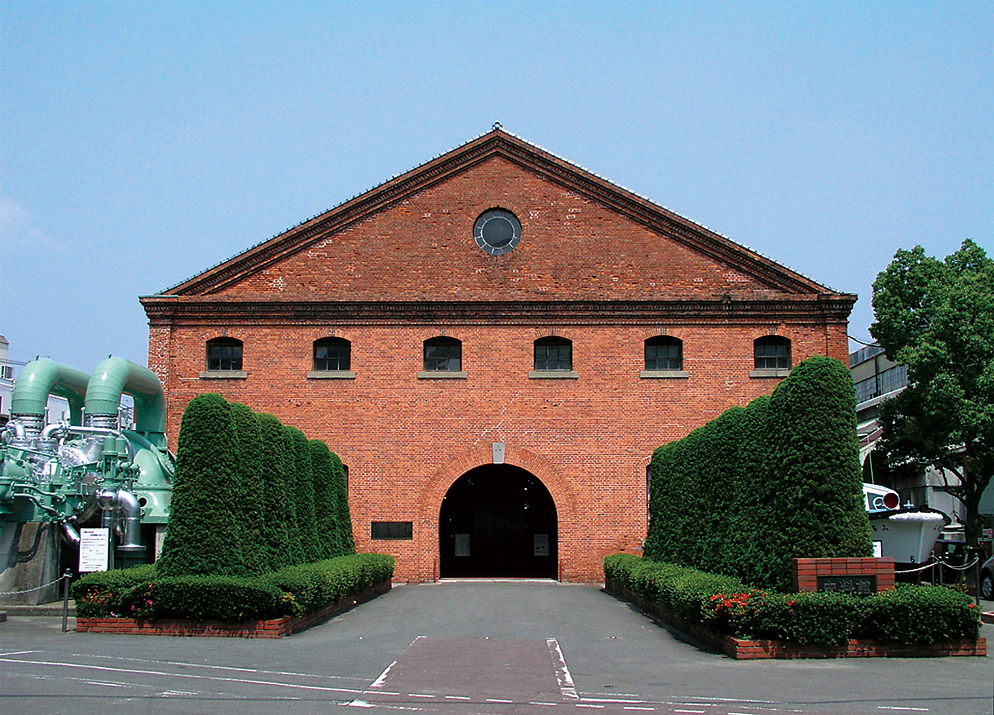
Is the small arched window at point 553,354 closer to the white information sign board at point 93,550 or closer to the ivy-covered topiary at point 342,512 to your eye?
the ivy-covered topiary at point 342,512

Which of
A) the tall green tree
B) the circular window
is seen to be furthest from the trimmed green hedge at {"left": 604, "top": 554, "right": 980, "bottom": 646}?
the circular window

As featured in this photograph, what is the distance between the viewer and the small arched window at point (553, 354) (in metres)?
25.4

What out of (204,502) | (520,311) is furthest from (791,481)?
(520,311)

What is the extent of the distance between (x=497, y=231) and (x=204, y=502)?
1346 cm

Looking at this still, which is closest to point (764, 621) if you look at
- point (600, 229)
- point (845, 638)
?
point (845, 638)

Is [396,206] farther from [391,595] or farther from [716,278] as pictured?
[391,595]

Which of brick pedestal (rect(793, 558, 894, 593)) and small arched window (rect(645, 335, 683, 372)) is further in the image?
small arched window (rect(645, 335, 683, 372))

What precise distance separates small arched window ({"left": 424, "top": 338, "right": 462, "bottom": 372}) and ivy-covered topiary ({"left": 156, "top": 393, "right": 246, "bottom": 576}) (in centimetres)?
1065

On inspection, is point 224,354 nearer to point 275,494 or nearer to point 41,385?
point 41,385

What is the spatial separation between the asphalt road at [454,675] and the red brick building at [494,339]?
8.97 meters

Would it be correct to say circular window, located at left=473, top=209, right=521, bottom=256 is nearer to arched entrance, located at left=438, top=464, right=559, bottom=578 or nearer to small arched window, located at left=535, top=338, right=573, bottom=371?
small arched window, located at left=535, top=338, right=573, bottom=371

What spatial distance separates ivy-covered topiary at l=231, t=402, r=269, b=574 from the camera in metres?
15.3

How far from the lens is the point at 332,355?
25.5 m

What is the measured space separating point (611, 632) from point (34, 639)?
895cm
